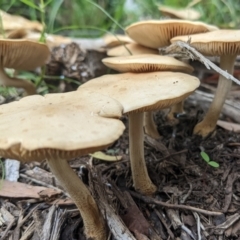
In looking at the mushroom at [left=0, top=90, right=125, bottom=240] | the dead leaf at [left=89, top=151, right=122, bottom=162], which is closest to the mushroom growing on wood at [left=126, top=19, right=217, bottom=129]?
the dead leaf at [left=89, top=151, right=122, bottom=162]

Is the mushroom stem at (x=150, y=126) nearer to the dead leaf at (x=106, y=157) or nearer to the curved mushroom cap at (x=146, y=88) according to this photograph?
the dead leaf at (x=106, y=157)

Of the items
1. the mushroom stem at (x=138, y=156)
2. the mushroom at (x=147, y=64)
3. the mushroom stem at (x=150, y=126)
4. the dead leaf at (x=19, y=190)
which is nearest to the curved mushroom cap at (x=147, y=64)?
the mushroom at (x=147, y=64)

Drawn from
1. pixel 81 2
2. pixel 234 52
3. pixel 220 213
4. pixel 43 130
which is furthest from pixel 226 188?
pixel 81 2

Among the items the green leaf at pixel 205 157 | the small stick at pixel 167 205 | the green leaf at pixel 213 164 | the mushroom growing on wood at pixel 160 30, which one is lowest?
the small stick at pixel 167 205

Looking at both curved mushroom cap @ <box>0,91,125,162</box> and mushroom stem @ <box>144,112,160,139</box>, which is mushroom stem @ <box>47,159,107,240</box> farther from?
mushroom stem @ <box>144,112,160,139</box>

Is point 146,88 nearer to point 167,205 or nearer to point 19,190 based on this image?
point 167,205

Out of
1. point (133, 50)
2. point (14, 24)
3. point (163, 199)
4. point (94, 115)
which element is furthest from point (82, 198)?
point (14, 24)

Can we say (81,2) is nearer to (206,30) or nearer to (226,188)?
(206,30)

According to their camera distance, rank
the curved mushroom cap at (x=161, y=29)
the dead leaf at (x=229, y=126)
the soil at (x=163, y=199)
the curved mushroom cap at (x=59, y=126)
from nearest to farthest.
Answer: the curved mushroom cap at (x=59, y=126), the soil at (x=163, y=199), the curved mushroom cap at (x=161, y=29), the dead leaf at (x=229, y=126)
